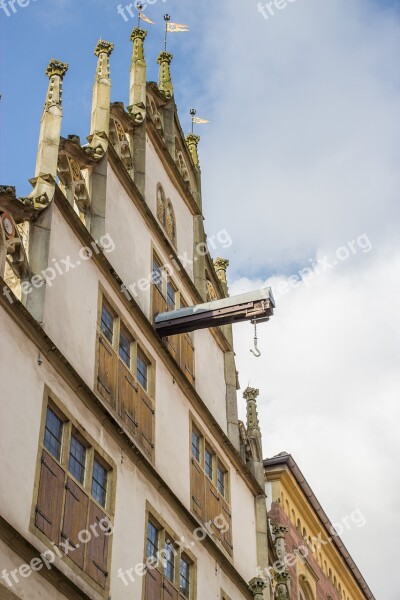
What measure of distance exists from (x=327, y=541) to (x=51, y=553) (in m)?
23.3

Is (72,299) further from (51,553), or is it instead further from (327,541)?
(327,541)

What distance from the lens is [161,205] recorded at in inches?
1144

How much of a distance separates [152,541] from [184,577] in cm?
177

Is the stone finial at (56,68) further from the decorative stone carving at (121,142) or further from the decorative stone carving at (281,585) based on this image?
the decorative stone carving at (281,585)

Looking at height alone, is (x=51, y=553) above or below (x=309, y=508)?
below

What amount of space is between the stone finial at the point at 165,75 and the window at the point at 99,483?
14.4 meters

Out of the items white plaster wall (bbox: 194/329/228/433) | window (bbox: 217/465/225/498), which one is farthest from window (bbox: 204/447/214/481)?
white plaster wall (bbox: 194/329/228/433)

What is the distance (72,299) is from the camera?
21.4m

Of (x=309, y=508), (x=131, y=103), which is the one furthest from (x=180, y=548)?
(x=309, y=508)

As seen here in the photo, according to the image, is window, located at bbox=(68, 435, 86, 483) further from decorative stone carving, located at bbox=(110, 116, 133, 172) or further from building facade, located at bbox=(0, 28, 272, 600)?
decorative stone carving, located at bbox=(110, 116, 133, 172)

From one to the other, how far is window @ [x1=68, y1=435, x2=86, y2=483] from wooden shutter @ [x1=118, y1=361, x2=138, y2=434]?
218 cm

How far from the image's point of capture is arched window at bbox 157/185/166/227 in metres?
28.6

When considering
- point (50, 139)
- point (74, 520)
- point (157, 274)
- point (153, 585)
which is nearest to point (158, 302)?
point (157, 274)

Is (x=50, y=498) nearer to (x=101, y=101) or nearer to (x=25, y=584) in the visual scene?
(x=25, y=584)
